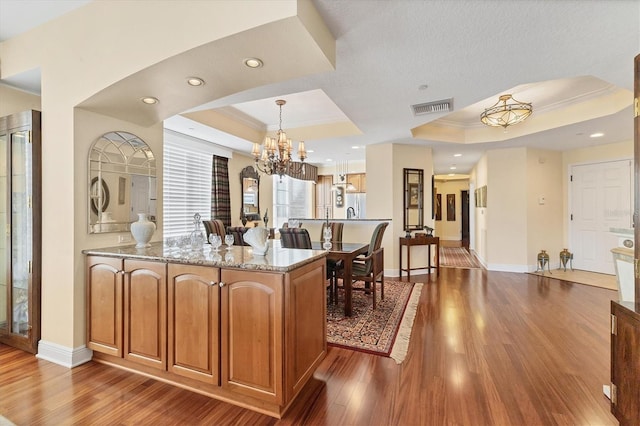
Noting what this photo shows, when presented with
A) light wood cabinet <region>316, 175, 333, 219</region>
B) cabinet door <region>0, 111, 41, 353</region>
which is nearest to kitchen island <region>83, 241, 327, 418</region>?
cabinet door <region>0, 111, 41, 353</region>

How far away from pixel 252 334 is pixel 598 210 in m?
7.11

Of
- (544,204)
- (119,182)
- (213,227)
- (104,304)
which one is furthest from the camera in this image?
(544,204)

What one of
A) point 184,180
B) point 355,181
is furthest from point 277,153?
point 355,181

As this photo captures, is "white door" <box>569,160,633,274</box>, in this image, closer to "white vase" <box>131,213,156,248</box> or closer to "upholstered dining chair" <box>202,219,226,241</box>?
"upholstered dining chair" <box>202,219,226,241</box>

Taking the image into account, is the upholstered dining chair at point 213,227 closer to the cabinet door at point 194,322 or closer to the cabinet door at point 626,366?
the cabinet door at point 194,322

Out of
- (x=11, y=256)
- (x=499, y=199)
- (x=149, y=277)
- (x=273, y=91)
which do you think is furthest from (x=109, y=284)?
(x=499, y=199)

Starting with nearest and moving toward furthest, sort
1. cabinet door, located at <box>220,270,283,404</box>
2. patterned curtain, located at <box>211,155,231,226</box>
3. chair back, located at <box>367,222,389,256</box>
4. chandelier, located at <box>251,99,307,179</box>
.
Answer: cabinet door, located at <box>220,270,283,404</box>, chair back, located at <box>367,222,389,256</box>, chandelier, located at <box>251,99,307,179</box>, patterned curtain, located at <box>211,155,231,226</box>

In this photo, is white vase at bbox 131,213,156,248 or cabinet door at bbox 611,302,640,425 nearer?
cabinet door at bbox 611,302,640,425

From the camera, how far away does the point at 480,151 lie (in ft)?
20.4

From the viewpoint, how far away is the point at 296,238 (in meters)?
3.36

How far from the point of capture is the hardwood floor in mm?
1735

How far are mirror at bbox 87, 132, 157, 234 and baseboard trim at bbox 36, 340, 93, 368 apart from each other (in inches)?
39.3

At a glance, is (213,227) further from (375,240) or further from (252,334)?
(252,334)

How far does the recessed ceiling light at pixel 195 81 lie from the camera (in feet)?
6.94
